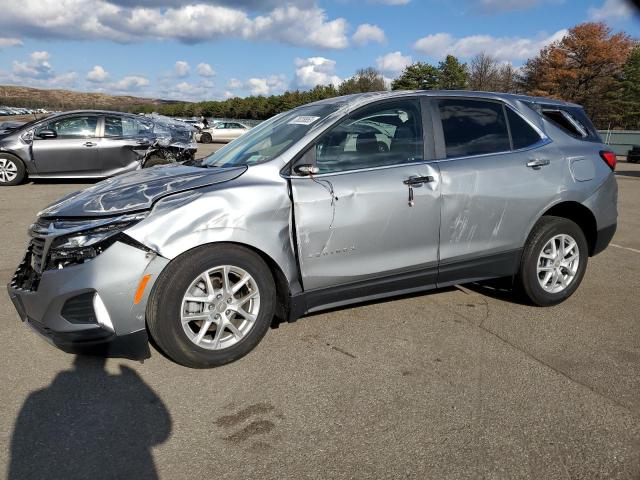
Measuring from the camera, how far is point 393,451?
99.3 inches

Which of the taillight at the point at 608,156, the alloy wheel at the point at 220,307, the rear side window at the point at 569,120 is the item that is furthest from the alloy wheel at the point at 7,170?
the taillight at the point at 608,156

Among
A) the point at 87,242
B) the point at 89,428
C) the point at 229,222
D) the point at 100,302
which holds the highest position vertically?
the point at 229,222

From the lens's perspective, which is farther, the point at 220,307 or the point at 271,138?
the point at 271,138

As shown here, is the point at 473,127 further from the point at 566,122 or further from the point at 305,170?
the point at 305,170

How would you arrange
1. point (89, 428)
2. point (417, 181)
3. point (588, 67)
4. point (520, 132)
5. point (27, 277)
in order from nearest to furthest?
1. point (89, 428)
2. point (27, 277)
3. point (417, 181)
4. point (520, 132)
5. point (588, 67)

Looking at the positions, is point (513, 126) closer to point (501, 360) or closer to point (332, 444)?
point (501, 360)

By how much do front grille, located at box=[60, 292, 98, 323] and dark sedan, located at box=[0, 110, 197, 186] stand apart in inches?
322

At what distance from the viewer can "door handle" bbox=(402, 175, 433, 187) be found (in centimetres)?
372

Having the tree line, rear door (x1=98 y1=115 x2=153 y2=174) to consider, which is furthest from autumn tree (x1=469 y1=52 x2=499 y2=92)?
rear door (x1=98 y1=115 x2=153 y2=174)

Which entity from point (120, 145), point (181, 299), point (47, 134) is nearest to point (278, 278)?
point (181, 299)

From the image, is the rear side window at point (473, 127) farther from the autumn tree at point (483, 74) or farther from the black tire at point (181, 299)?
the autumn tree at point (483, 74)

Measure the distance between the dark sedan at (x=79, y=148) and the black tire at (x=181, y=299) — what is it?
8.16 meters

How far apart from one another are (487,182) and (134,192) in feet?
8.53

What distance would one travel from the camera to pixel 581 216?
4.57 m
